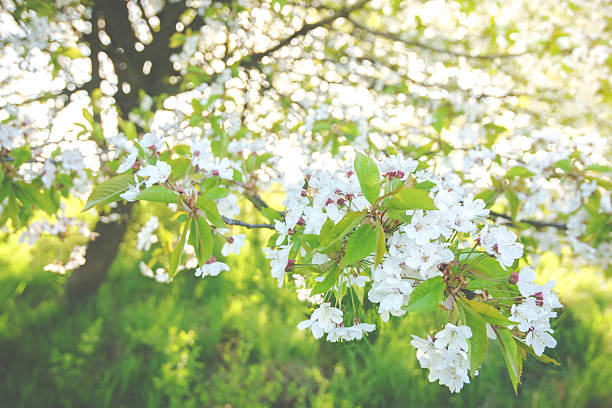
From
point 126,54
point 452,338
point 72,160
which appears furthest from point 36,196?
point 452,338

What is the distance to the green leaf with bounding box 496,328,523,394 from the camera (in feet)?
2.29

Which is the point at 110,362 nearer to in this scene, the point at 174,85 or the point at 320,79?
the point at 174,85

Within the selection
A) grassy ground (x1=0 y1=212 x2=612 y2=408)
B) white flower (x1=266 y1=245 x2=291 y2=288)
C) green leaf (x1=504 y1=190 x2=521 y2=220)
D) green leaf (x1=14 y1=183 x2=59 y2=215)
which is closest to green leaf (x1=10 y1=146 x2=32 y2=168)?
green leaf (x1=14 y1=183 x2=59 y2=215)

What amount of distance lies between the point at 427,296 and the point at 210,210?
556 millimetres

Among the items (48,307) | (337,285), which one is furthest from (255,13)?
(48,307)

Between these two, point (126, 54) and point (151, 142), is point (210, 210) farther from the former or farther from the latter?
point (126, 54)

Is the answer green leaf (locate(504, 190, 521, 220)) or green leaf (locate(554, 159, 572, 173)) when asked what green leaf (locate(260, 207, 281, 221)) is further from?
green leaf (locate(554, 159, 572, 173))

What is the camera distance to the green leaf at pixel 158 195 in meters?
0.86

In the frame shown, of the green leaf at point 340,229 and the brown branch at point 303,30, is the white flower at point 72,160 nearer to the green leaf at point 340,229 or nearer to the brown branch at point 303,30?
the brown branch at point 303,30

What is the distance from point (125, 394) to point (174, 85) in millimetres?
2143

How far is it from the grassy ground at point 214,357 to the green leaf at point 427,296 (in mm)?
1418

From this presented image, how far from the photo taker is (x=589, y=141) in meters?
1.63

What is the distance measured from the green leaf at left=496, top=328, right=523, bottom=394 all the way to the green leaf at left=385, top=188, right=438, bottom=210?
314mm

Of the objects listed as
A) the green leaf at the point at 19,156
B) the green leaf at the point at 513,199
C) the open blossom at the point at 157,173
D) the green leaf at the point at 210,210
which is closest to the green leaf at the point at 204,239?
the green leaf at the point at 210,210
